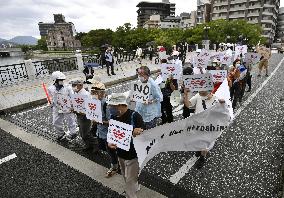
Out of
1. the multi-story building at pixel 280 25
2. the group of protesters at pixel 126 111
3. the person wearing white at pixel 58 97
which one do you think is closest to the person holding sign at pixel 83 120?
the group of protesters at pixel 126 111

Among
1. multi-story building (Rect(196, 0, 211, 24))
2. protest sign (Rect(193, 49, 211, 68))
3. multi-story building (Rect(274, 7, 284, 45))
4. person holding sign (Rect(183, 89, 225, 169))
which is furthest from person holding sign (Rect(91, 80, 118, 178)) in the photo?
multi-story building (Rect(274, 7, 284, 45))

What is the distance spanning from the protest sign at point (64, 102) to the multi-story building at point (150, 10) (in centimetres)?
15791

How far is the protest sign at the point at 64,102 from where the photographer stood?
238 inches

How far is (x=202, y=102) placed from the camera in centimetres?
513

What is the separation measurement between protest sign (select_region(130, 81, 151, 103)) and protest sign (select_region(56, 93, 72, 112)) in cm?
169

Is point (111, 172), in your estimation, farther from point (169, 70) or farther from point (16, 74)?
point (16, 74)

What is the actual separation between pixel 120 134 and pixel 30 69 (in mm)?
13887

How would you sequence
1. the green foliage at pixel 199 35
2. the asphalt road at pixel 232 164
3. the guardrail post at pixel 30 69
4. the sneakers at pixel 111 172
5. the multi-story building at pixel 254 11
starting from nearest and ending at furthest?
the asphalt road at pixel 232 164 → the sneakers at pixel 111 172 → the guardrail post at pixel 30 69 → the green foliage at pixel 199 35 → the multi-story building at pixel 254 11

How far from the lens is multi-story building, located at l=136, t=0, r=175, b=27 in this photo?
156 metres

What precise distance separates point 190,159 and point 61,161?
3.08 m

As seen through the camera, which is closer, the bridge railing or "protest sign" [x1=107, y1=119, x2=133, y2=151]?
"protest sign" [x1=107, y1=119, x2=133, y2=151]

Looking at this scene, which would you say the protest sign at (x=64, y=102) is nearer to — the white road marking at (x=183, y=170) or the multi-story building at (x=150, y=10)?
the white road marking at (x=183, y=170)

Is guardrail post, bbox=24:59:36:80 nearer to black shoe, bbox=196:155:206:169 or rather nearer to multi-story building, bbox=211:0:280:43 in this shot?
black shoe, bbox=196:155:206:169

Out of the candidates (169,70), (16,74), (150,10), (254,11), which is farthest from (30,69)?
(150,10)
